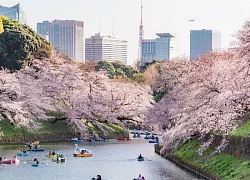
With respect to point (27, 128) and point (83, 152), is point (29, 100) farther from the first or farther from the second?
point (83, 152)

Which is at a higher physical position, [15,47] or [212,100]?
[15,47]

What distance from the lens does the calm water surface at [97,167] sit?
38.6m

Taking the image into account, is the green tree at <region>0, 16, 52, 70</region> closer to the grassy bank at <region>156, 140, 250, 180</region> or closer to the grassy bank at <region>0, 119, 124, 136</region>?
the grassy bank at <region>0, 119, 124, 136</region>

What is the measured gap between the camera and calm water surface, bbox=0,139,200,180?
127 feet

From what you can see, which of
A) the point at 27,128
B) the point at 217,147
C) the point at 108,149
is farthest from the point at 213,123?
the point at 27,128

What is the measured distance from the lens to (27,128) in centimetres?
6112

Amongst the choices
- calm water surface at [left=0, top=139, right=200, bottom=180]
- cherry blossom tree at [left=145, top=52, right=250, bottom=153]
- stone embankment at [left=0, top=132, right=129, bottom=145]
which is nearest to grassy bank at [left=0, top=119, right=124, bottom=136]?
stone embankment at [left=0, top=132, right=129, bottom=145]

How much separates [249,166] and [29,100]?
35.3 metres

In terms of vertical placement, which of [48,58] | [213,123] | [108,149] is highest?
[48,58]

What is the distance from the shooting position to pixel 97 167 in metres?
43.2

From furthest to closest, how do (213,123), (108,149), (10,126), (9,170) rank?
(10,126) < (108,149) < (9,170) < (213,123)

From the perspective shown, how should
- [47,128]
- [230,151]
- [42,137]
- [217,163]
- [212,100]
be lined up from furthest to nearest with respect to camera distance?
[47,128] → [42,137] → [212,100] → [217,163] → [230,151]

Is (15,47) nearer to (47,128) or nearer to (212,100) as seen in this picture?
(47,128)

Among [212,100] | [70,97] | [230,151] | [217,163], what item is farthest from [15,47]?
[230,151]
